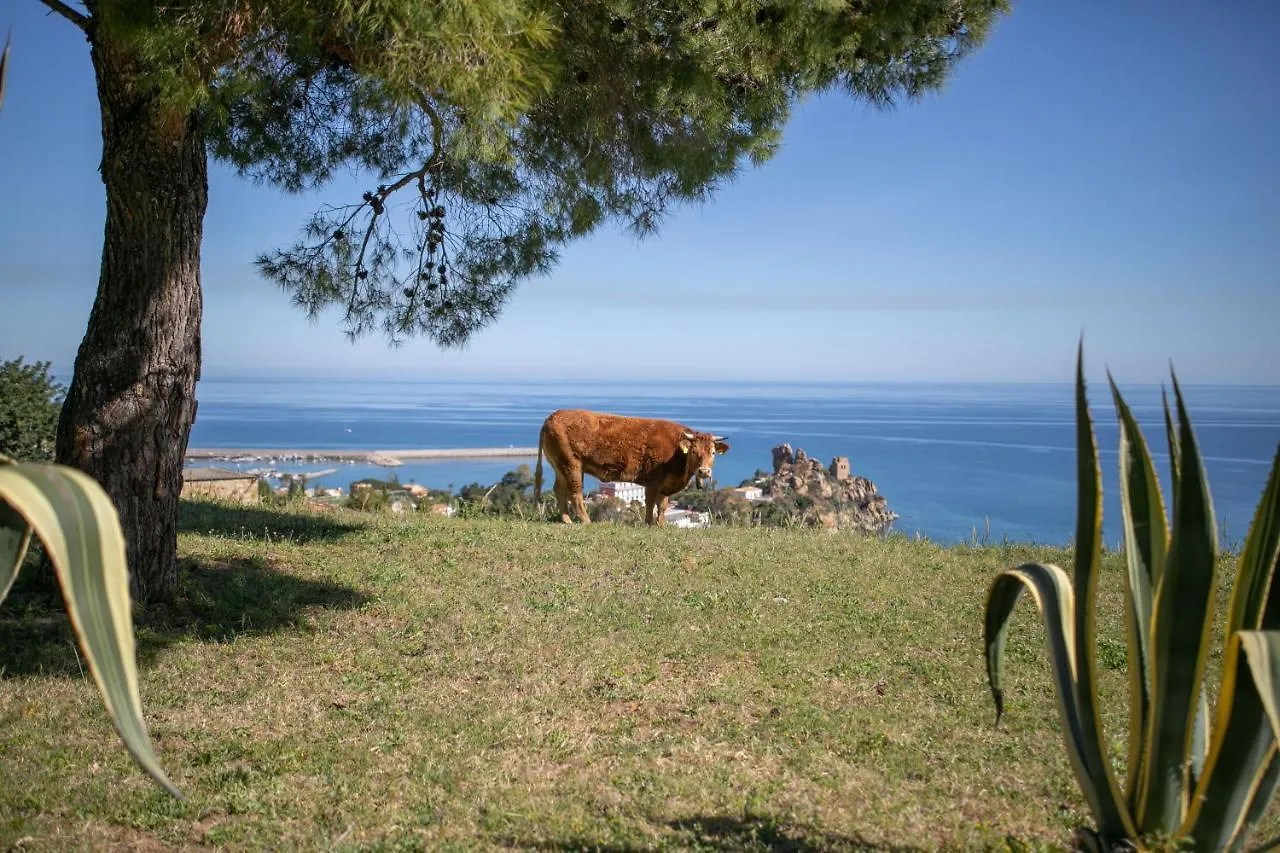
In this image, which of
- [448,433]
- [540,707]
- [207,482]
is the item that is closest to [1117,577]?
[540,707]

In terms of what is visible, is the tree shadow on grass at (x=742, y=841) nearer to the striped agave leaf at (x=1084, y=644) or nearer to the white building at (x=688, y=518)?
the striped agave leaf at (x=1084, y=644)

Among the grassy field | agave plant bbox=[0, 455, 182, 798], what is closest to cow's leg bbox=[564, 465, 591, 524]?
the grassy field

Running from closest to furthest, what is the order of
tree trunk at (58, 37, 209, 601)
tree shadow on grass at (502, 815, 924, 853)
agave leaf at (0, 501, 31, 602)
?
agave leaf at (0, 501, 31, 602), tree shadow on grass at (502, 815, 924, 853), tree trunk at (58, 37, 209, 601)

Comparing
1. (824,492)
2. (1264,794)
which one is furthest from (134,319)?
(824,492)

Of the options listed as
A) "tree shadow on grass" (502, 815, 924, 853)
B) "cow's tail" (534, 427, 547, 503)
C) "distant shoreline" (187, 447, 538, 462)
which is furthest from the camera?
"distant shoreline" (187, 447, 538, 462)

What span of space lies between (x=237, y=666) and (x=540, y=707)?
1901 mm

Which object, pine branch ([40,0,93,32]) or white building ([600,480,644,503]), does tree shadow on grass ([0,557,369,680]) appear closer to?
pine branch ([40,0,93,32])

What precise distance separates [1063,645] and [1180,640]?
28 cm

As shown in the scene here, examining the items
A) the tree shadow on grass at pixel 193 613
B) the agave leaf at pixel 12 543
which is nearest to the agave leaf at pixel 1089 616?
the agave leaf at pixel 12 543

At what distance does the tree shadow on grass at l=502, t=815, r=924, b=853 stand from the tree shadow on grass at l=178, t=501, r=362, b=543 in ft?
20.4

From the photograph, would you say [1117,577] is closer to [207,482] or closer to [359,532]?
[359,532]

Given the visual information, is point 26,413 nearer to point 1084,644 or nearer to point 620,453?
point 620,453

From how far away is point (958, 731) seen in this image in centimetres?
455

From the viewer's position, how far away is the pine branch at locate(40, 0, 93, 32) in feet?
19.2
